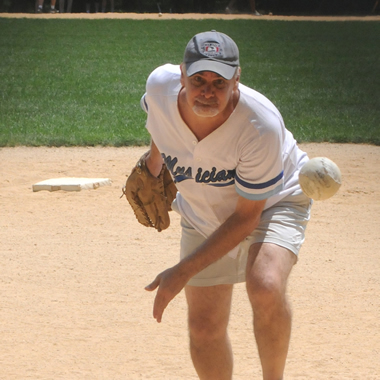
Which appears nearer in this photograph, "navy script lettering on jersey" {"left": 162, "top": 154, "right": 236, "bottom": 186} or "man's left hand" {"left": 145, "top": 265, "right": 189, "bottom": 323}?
"man's left hand" {"left": 145, "top": 265, "right": 189, "bottom": 323}

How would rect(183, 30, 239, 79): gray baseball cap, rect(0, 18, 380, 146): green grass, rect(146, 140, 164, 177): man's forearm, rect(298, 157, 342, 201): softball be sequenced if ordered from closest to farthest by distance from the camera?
rect(183, 30, 239, 79): gray baseball cap < rect(298, 157, 342, 201): softball < rect(146, 140, 164, 177): man's forearm < rect(0, 18, 380, 146): green grass

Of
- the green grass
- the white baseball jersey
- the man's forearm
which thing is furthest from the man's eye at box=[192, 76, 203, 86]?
the green grass

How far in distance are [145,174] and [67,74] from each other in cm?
1212

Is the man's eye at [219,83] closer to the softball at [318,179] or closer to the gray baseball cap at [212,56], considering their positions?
the gray baseball cap at [212,56]

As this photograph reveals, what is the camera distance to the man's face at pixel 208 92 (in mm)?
2891

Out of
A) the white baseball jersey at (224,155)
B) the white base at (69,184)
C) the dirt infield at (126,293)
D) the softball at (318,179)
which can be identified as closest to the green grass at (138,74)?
the white base at (69,184)

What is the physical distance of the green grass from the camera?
1045 centimetres

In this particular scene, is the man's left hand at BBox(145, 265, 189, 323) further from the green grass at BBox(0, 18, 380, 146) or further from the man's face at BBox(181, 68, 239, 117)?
the green grass at BBox(0, 18, 380, 146)

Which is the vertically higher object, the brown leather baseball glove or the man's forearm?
the man's forearm

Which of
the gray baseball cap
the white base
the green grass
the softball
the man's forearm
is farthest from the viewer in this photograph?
the green grass

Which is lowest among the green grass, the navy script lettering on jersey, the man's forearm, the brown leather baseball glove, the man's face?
the green grass

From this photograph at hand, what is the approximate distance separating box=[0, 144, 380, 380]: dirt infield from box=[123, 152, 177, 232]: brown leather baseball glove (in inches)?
28.9

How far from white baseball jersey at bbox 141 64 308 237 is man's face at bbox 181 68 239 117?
0.11 metres

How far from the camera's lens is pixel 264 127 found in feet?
9.72
